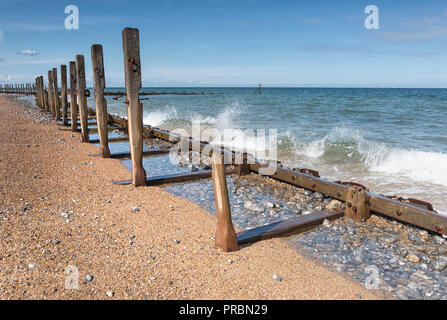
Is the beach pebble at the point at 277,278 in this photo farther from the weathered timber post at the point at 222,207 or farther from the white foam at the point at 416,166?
the white foam at the point at 416,166

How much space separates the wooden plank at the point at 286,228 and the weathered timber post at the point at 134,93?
9.78 feet

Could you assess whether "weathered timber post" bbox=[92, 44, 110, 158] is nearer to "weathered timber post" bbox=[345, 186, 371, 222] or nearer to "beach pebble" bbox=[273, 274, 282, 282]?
"weathered timber post" bbox=[345, 186, 371, 222]

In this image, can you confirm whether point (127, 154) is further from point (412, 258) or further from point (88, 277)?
point (412, 258)

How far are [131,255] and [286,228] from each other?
2072 mm

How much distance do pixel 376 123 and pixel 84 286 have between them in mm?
20821

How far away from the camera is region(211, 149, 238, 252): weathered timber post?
3453mm

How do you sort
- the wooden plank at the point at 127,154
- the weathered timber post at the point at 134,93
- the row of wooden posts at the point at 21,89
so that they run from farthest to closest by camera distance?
the row of wooden posts at the point at 21,89 < the wooden plank at the point at 127,154 < the weathered timber post at the point at 134,93

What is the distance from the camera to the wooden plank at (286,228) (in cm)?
406

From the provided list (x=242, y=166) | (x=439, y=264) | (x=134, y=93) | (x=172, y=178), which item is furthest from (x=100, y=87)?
(x=439, y=264)

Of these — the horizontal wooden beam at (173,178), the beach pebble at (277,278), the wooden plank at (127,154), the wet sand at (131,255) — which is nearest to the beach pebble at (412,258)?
the wet sand at (131,255)

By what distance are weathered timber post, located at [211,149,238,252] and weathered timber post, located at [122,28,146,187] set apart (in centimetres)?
304

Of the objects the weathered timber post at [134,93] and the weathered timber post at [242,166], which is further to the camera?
the weathered timber post at [242,166]

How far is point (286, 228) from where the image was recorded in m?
4.34

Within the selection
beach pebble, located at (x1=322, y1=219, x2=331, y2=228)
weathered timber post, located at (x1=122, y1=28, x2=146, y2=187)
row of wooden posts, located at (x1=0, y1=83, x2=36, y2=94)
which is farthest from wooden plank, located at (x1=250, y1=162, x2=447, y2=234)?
row of wooden posts, located at (x1=0, y1=83, x2=36, y2=94)
